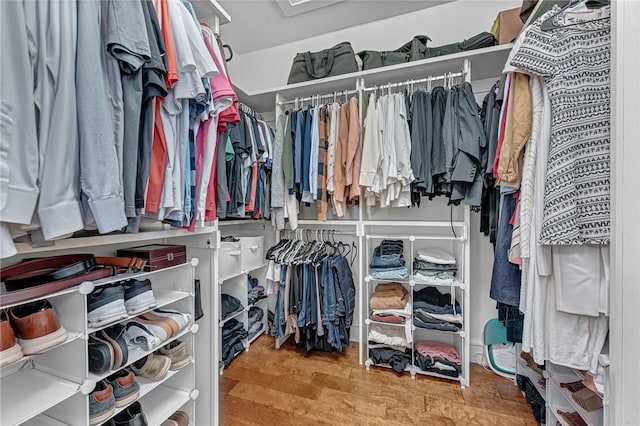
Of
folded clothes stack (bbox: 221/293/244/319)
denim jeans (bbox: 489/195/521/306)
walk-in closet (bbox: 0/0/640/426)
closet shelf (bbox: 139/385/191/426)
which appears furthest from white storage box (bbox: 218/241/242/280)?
denim jeans (bbox: 489/195/521/306)

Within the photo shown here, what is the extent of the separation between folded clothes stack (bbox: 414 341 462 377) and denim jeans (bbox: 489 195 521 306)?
0.72 meters

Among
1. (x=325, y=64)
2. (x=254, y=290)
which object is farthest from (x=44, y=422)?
(x=325, y=64)

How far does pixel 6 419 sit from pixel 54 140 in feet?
2.23

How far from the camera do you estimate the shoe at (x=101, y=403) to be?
0.83m

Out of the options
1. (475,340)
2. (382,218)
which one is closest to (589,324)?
(475,340)

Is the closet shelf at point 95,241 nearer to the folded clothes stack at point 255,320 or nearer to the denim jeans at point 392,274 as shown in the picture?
the denim jeans at point 392,274

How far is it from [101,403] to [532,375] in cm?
200

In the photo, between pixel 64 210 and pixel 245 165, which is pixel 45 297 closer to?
pixel 64 210

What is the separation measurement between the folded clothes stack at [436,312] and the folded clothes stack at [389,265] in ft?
0.70

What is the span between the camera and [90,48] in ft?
2.15

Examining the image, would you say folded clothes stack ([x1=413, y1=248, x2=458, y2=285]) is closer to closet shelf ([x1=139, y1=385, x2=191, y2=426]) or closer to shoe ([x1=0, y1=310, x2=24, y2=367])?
closet shelf ([x1=139, y1=385, x2=191, y2=426])

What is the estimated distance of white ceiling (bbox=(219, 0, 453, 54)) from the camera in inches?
80.5

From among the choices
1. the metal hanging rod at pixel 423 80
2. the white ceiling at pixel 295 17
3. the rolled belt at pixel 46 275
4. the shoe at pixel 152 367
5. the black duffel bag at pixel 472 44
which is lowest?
the shoe at pixel 152 367

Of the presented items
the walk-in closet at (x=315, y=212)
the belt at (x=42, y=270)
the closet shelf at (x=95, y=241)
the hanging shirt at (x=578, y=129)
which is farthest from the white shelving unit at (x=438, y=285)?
the belt at (x=42, y=270)
